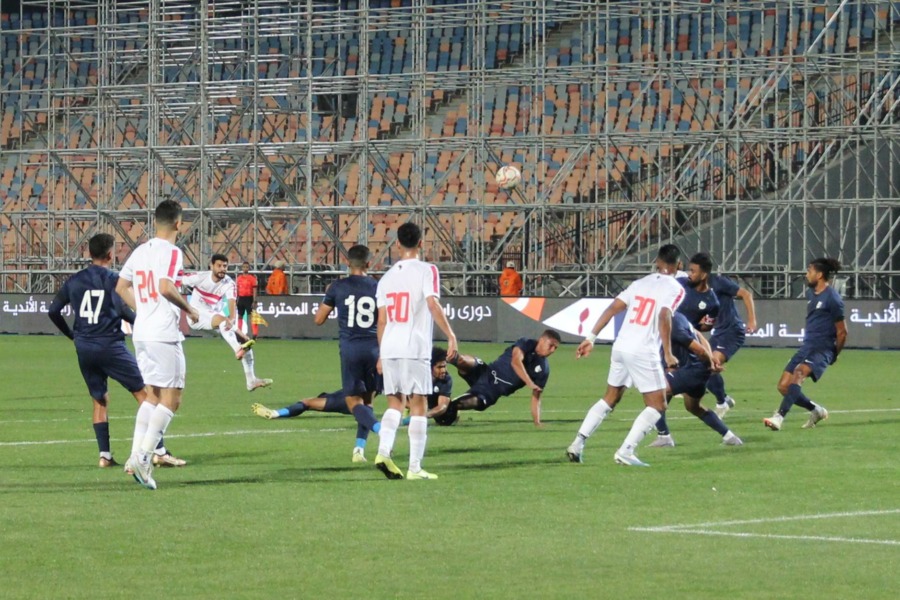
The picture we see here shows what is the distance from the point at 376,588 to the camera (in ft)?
28.1

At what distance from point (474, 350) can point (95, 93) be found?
18.5 m

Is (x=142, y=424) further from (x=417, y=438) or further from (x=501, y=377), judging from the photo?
(x=501, y=377)

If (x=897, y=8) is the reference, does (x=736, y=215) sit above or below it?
below

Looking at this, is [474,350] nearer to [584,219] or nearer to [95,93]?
[584,219]

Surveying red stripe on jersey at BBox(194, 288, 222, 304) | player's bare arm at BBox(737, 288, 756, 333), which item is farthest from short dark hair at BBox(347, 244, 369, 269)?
red stripe on jersey at BBox(194, 288, 222, 304)

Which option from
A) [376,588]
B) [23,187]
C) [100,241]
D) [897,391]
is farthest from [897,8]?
[376,588]

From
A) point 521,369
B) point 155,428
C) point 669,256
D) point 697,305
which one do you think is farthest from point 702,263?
point 155,428

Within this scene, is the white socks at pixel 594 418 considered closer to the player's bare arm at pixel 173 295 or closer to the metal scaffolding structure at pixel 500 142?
the player's bare arm at pixel 173 295

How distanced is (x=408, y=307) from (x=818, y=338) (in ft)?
23.5

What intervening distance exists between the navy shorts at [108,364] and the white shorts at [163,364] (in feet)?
4.45

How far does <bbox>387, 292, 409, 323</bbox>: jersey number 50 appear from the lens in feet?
43.6

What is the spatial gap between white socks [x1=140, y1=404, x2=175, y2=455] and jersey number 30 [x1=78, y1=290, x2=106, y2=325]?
6.24ft

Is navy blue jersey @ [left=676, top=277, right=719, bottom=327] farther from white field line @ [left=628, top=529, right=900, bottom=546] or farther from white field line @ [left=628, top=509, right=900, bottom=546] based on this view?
white field line @ [left=628, top=529, right=900, bottom=546]

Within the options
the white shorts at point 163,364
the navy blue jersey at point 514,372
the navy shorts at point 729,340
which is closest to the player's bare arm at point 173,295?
the white shorts at point 163,364
